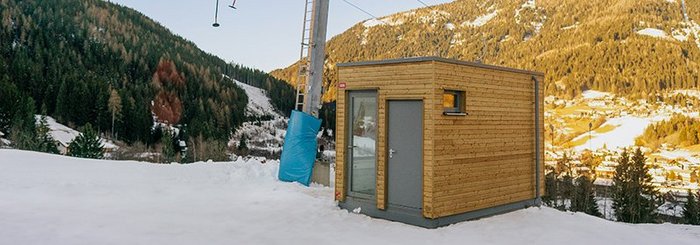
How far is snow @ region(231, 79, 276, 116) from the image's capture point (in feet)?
365

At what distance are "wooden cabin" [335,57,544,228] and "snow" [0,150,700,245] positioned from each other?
32 centimetres

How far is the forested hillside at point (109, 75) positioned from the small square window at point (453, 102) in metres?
48.6

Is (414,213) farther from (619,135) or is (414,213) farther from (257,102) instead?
(619,135)

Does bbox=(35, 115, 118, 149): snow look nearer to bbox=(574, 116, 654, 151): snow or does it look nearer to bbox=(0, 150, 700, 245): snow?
bbox=(0, 150, 700, 245): snow

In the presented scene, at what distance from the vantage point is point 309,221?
7777 millimetres

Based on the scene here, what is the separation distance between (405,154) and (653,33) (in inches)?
8311

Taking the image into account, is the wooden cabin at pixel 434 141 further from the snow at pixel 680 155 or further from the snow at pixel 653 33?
the snow at pixel 653 33

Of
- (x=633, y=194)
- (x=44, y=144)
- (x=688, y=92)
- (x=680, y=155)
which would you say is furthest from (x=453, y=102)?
(x=688, y=92)

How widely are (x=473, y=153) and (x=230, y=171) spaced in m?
→ 6.71

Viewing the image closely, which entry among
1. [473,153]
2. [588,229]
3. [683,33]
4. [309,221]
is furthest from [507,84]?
[683,33]

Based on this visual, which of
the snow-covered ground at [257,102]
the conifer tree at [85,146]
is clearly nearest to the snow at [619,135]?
the snow-covered ground at [257,102]

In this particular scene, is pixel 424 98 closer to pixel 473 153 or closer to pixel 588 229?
pixel 473 153

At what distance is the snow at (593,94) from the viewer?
176m

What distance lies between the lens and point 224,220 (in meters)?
7.71
